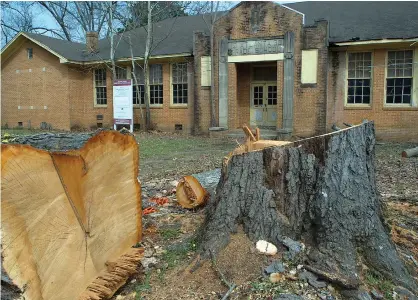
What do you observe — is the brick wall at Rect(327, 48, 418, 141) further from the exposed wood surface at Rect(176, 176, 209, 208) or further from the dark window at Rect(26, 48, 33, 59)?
the dark window at Rect(26, 48, 33, 59)

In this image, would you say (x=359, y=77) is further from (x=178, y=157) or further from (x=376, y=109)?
(x=178, y=157)

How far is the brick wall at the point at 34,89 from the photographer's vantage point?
2195 centimetres

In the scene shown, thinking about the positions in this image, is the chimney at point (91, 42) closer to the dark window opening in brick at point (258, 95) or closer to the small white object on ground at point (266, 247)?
the dark window opening in brick at point (258, 95)

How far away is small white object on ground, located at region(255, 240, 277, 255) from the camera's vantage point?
3.10 m

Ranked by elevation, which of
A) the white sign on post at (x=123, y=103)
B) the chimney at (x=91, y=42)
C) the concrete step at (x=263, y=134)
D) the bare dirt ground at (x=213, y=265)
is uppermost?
the chimney at (x=91, y=42)

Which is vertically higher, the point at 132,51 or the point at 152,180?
the point at 132,51

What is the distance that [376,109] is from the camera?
616 inches

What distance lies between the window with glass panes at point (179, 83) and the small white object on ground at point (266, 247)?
16627 mm

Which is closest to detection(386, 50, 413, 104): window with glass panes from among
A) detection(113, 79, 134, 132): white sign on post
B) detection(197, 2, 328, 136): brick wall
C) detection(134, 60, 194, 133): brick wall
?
detection(197, 2, 328, 136): brick wall

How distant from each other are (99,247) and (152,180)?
4.26 m

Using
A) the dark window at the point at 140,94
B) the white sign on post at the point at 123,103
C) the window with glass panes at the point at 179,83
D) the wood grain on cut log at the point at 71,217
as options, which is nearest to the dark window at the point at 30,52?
the dark window at the point at 140,94

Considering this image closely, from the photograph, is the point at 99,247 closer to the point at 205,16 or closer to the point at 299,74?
the point at 299,74

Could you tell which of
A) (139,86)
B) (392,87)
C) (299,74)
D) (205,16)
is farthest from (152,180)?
(205,16)

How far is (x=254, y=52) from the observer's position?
Result: 16.8m
